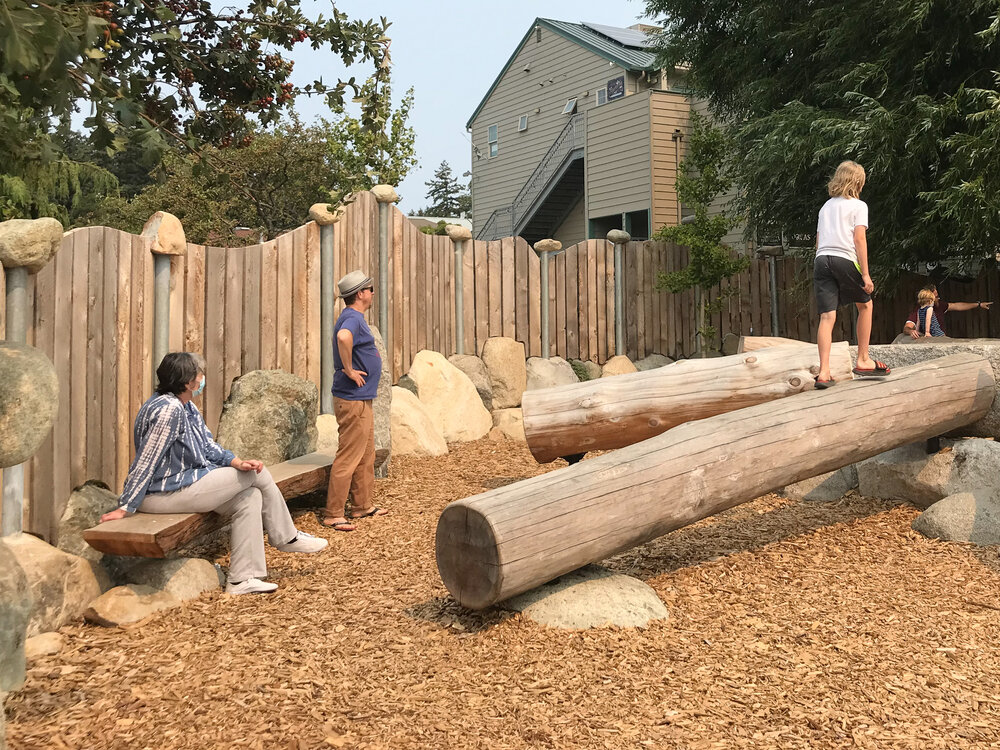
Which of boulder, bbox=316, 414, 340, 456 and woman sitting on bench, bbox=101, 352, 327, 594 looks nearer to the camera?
woman sitting on bench, bbox=101, 352, 327, 594

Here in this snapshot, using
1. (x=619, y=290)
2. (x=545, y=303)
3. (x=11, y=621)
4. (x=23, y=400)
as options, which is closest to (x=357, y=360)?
(x=11, y=621)

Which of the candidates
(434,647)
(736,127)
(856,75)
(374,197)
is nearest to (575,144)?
(736,127)

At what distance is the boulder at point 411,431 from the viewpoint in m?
9.05

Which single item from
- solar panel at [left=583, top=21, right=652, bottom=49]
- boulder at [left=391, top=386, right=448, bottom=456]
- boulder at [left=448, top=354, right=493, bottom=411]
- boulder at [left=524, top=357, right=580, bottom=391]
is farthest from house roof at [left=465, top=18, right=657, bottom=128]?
boulder at [left=391, top=386, right=448, bottom=456]

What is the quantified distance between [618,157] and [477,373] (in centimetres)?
1143

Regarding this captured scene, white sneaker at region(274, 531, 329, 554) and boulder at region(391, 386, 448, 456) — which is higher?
boulder at region(391, 386, 448, 456)

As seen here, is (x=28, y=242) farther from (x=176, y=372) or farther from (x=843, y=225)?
(x=843, y=225)

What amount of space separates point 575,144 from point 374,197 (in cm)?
1324

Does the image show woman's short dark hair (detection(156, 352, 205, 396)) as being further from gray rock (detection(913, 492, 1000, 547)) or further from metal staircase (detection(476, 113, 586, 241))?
metal staircase (detection(476, 113, 586, 241))

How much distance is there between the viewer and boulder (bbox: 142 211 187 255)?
6.46m

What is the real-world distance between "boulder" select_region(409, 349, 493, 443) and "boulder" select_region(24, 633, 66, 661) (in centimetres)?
576

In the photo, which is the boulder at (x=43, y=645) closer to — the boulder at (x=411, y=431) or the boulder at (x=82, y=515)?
the boulder at (x=82, y=515)

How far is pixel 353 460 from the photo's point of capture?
652 centimetres

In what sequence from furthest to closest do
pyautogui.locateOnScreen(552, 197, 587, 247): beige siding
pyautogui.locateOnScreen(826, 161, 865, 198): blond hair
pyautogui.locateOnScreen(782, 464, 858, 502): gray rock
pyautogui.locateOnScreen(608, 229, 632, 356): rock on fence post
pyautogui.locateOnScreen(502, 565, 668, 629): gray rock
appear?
pyautogui.locateOnScreen(552, 197, 587, 247): beige siding < pyautogui.locateOnScreen(608, 229, 632, 356): rock on fence post < pyautogui.locateOnScreen(782, 464, 858, 502): gray rock < pyautogui.locateOnScreen(826, 161, 865, 198): blond hair < pyautogui.locateOnScreen(502, 565, 668, 629): gray rock
